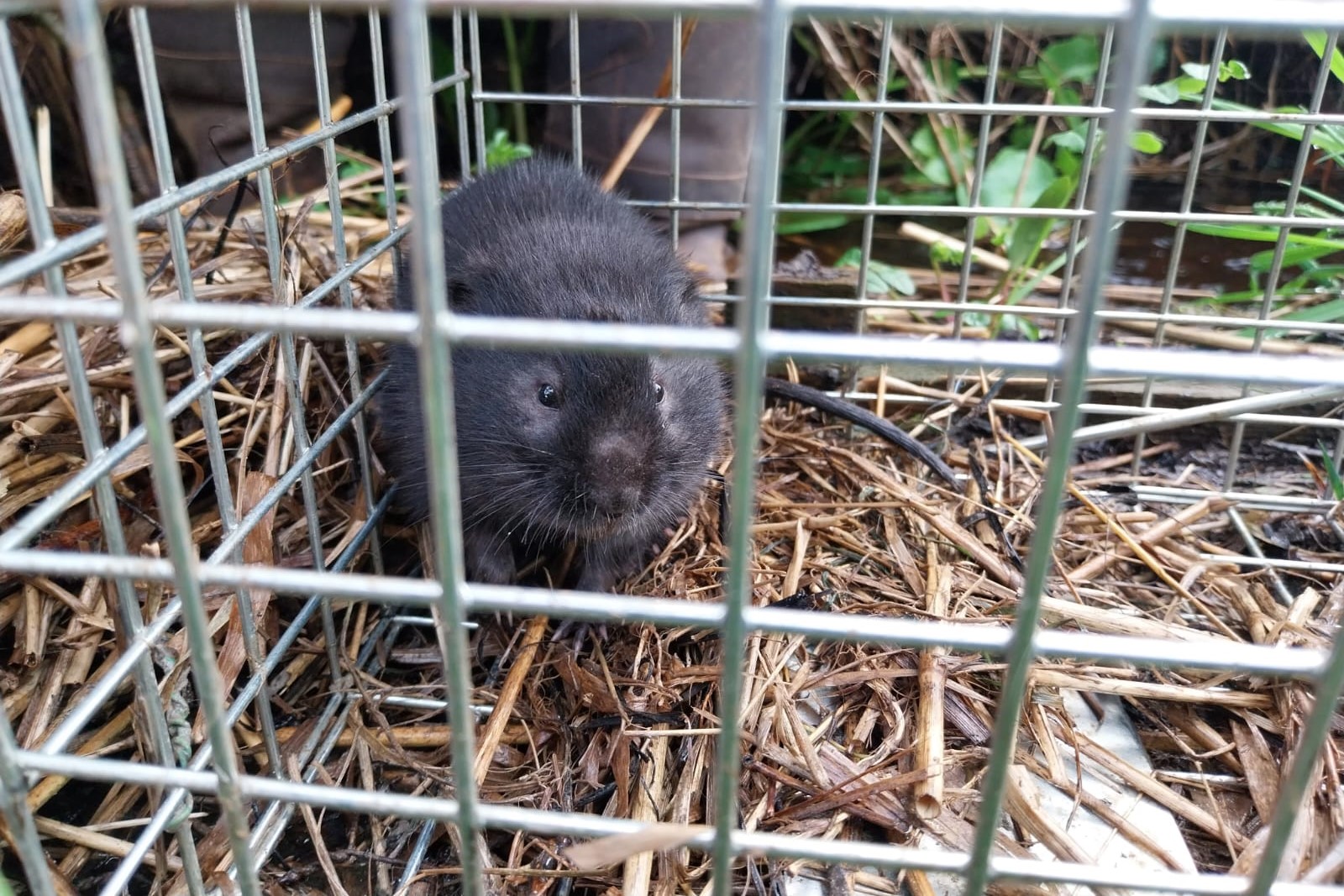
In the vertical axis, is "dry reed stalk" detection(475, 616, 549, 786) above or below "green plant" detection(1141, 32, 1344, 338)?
below

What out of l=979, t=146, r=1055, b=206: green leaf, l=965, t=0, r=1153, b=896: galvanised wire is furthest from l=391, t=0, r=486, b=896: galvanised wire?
l=979, t=146, r=1055, b=206: green leaf

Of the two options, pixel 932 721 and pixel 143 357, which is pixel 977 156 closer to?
pixel 932 721

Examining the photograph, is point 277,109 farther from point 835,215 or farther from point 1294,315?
point 1294,315

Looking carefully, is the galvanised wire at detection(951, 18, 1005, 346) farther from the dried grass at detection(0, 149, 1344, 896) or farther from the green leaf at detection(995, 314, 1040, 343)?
the dried grass at detection(0, 149, 1344, 896)

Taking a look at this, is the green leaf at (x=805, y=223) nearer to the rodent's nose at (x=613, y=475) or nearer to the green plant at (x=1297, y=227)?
the green plant at (x=1297, y=227)

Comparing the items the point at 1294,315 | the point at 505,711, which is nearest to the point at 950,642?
the point at 505,711

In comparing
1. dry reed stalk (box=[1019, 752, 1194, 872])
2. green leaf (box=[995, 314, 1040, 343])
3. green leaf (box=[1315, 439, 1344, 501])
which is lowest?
dry reed stalk (box=[1019, 752, 1194, 872])

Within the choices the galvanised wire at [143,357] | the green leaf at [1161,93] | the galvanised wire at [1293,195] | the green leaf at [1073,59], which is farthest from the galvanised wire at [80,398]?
the green leaf at [1073,59]
